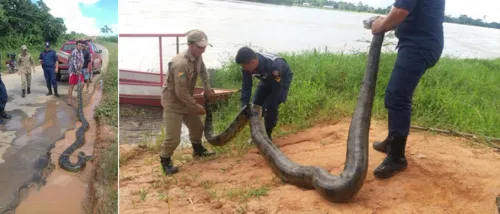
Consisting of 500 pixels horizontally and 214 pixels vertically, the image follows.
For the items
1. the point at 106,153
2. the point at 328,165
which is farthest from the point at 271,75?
the point at 106,153

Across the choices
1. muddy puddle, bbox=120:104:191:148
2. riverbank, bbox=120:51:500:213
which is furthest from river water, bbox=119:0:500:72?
riverbank, bbox=120:51:500:213

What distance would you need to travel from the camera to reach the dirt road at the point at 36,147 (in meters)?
2.13

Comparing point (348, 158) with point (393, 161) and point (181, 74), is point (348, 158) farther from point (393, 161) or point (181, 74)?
point (181, 74)

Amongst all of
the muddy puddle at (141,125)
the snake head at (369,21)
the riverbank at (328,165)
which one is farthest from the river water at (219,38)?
the snake head at (369,21)

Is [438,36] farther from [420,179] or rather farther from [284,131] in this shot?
[284,131]

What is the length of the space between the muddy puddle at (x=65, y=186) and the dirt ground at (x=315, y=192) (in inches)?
41.5

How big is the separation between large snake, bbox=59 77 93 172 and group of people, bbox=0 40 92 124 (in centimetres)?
6

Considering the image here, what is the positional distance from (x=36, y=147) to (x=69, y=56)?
54cm

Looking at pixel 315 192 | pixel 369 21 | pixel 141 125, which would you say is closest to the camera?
pixel 315 192

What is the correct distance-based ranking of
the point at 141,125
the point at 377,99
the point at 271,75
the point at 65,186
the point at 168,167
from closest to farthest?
the point at 65,186
the point at 168,167
the point at 271,75
the point at 377,99
the point at 141,125

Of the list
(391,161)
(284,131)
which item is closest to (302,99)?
(284,131)

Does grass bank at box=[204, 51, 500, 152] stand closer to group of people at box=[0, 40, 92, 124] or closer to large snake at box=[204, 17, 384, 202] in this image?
large snake at box=[204, 17, 384, 202]

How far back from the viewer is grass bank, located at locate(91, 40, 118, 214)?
2244 mm

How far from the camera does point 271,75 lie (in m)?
4.36
